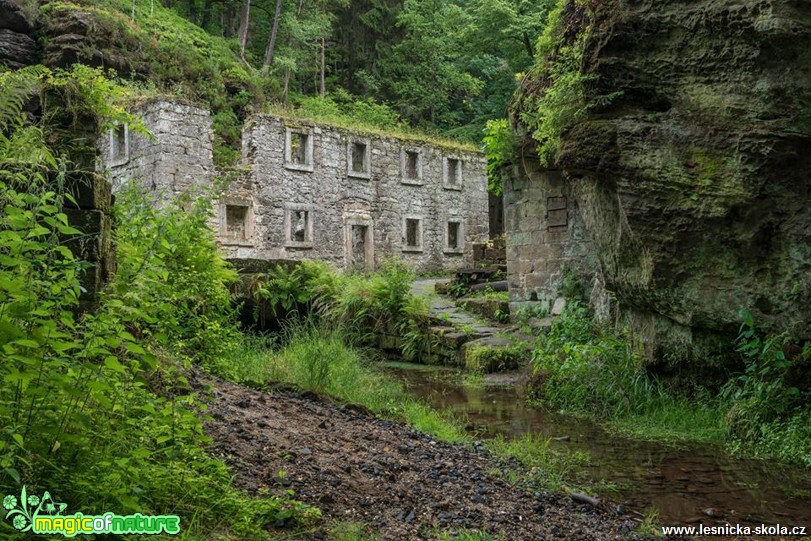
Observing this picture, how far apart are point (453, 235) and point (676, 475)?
24.0 meters

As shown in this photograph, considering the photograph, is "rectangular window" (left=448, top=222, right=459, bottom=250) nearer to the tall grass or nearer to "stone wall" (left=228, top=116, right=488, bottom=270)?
"stone wall" (left=228, top=116, right=488, bottom=270)

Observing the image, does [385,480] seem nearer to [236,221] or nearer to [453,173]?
[236,221]

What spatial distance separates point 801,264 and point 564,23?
17.1ft

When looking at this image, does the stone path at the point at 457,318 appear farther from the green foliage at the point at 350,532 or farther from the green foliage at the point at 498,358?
the green foliage at the point at 350,532

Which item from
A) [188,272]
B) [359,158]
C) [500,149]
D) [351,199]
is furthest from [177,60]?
[188,272]

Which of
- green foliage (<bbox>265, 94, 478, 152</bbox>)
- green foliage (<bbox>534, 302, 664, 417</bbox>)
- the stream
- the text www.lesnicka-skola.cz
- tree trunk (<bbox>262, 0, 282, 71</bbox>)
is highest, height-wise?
tree trunk (<bbox>262, 0, 282, 71</bbox>)

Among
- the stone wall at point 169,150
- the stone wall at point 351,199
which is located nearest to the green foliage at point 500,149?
the stone wall at point 169,150

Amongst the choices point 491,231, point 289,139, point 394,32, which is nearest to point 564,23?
point 289,139

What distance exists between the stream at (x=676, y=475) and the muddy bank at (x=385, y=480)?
2.06 feet

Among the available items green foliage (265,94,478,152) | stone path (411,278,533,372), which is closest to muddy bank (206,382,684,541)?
stone path (411,278,533,372)

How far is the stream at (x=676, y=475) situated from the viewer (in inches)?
184

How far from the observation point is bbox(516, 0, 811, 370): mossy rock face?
21.2 ft

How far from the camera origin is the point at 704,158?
Answer: 22.5 ft

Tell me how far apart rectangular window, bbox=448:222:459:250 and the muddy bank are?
23.6 metres
